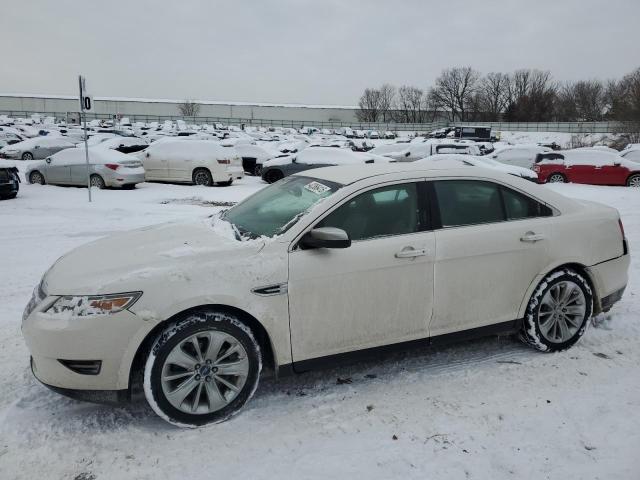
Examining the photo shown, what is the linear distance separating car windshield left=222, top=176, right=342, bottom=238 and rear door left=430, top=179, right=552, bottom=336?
904 mm

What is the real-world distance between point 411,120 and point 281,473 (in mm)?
108646

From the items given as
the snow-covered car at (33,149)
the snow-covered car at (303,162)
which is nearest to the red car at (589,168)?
the snow-covered car at (303,162)

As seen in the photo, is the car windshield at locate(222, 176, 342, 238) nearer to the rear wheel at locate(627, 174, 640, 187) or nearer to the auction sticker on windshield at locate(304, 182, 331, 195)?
the auction sticker on windshield at locate(304, 182, 331, 195)

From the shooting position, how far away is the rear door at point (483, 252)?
358 cm

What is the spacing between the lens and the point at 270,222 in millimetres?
3615

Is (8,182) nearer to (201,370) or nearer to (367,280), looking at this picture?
(201,370)

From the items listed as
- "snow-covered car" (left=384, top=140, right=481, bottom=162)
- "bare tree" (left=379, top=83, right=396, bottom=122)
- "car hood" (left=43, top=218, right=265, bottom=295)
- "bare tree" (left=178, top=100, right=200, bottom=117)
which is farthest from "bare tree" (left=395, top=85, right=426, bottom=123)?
"car hood" (left=43, top=218, right=265, bottom=295)

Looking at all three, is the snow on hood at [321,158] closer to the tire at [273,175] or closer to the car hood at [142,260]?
the tire at [273,175]

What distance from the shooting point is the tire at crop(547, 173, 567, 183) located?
1808cm

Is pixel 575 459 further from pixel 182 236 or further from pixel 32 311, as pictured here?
pixel 32 311

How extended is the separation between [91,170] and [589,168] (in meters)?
16.6

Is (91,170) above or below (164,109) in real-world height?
below

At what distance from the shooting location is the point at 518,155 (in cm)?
2091

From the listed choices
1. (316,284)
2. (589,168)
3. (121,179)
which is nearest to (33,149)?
(121,179)
